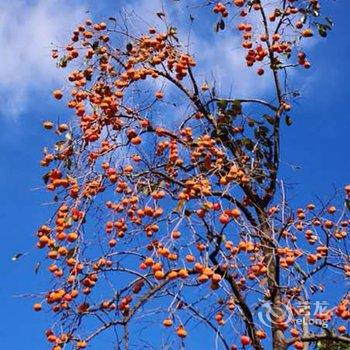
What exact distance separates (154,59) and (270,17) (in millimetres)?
865

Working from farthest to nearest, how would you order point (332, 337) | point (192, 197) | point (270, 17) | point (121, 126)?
point (270, 17)
point (121, 126)
point (332, 337)
point (192, 197)

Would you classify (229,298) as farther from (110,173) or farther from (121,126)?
(121,126)

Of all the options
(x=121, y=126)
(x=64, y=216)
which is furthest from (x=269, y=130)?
(x=64, y=216)

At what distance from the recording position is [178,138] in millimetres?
4078

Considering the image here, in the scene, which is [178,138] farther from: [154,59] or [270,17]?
[270,17]

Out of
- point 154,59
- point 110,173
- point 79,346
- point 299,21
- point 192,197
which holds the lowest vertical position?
point 79,346

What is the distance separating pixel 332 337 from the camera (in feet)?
12.0

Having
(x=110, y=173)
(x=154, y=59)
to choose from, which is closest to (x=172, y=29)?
(x=154, y=59)

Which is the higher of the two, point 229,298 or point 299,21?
point 299,21

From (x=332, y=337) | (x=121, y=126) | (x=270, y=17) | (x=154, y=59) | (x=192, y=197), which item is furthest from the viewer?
(x=270, y=17)

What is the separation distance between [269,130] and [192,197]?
1.28 m

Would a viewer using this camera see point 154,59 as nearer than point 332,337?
No

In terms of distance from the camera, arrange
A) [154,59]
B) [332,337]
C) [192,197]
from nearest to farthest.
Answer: [192,197] → [332,337] → [154,59]

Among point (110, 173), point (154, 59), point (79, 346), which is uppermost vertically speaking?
point (154, 59)
